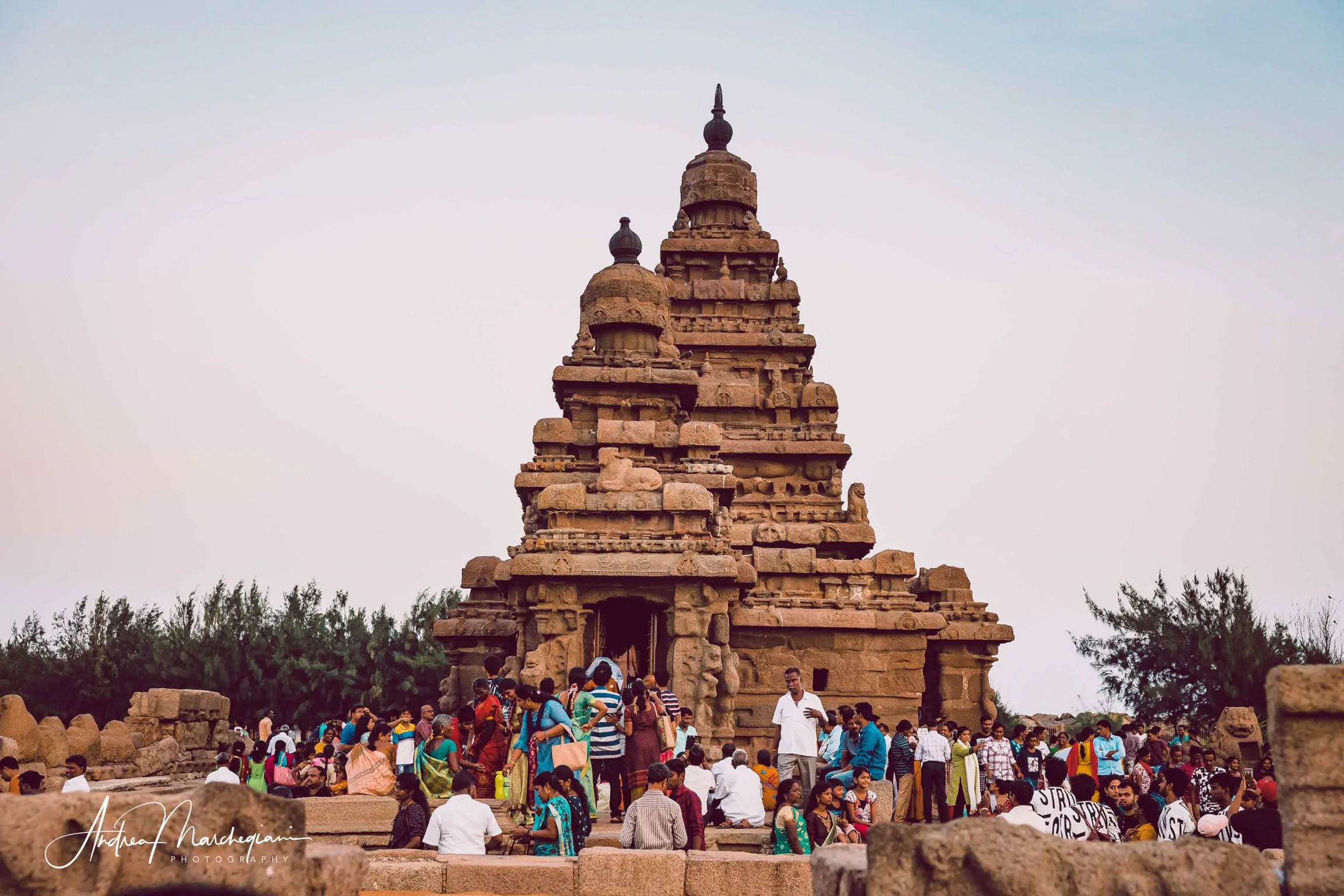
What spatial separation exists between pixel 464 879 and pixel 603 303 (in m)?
15.5

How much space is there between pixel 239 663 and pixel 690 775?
2749cm

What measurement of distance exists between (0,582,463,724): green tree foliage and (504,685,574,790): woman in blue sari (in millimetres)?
25054

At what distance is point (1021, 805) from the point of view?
30.9 ft

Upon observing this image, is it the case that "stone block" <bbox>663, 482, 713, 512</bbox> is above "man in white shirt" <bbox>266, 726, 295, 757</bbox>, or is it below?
above

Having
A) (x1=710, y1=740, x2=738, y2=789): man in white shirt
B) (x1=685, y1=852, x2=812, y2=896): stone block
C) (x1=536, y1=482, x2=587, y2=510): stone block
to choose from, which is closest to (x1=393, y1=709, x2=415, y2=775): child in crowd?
(x1=710, y1=740, x2=738, y2=789): man in white shirt

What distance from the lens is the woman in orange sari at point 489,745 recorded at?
41.8ft

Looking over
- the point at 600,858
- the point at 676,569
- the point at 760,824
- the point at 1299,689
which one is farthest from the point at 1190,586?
the point at 1299,689

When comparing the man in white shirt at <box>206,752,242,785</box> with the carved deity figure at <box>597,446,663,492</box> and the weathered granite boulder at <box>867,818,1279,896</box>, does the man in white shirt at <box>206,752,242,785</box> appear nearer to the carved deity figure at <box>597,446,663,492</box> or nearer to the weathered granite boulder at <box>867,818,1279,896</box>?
the carved deity figure at <box>597,446,663,492</box>

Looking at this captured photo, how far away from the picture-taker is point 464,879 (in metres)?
8.76

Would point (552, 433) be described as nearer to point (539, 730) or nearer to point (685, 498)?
point (685, 498)

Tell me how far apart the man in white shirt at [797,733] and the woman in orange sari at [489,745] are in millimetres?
2914

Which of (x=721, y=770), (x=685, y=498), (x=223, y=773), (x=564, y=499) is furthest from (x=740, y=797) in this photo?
(x=564, y=499)

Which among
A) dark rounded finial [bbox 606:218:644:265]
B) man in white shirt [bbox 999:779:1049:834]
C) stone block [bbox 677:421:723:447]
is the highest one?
dark rounded finial [bbox 606:218:644:265]

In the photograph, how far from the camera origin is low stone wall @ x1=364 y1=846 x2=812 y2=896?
8.62 meters
